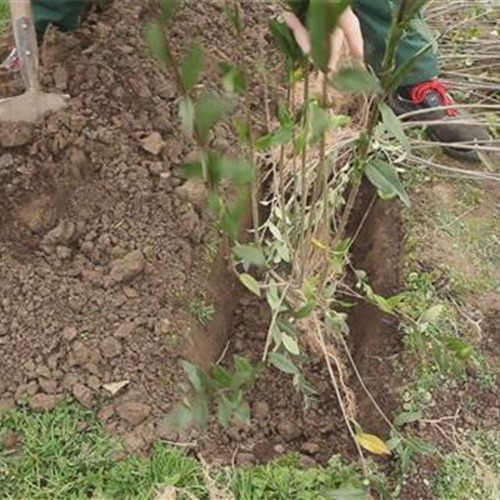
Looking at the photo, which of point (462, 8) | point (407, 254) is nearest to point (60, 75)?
point (407, 254)

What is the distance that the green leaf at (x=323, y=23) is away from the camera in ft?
3.40

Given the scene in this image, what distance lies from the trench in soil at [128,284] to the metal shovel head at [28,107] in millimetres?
36

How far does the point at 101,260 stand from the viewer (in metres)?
2.01

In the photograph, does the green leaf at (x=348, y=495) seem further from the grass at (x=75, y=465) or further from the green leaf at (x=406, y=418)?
the grass at (x=75, y=465)

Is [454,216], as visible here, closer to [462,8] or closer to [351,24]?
[351,24]

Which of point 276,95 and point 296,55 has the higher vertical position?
point 296,55

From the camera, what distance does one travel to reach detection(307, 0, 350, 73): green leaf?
104cm

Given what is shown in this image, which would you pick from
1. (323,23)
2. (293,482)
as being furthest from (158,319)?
(323,23)

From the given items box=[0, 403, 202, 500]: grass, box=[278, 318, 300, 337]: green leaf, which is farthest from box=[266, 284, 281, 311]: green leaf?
box=[0, 403, 202, 500]: grass

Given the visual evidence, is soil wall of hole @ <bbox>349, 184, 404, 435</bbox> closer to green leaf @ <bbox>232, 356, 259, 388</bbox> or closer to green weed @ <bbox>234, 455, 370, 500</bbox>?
green weed @ <bbox>234, 455, 370, 500</bbox>

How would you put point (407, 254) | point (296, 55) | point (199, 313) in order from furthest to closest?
point (407, 254) → point (199, 313) → point (296, 55)

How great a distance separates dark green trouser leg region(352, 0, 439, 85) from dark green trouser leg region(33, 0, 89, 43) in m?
0.70

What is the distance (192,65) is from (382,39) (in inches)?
50.5

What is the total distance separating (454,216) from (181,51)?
81cm
